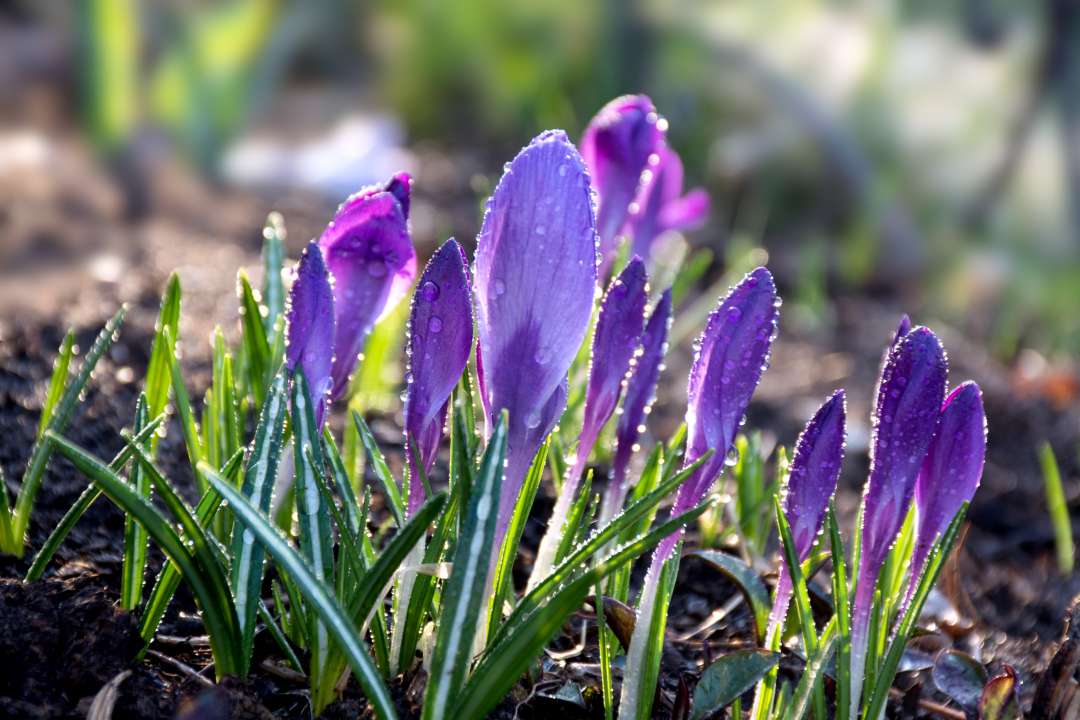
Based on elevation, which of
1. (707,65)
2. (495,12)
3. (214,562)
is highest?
(495,12)

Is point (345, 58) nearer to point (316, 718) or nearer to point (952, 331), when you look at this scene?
point (952, 331)

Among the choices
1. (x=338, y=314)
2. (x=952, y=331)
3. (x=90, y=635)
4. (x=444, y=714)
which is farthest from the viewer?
(x=952, y=331)

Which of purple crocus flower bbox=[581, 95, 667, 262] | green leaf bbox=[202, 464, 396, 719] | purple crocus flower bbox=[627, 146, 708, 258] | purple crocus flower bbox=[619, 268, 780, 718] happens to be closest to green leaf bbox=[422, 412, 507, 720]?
green leaf bbox=[202, 464, 396, 719]

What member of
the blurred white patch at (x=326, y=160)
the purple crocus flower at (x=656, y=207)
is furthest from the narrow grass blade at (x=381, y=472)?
the blurred white patch at (x=326, y=160)

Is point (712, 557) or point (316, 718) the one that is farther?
point (712, 557)

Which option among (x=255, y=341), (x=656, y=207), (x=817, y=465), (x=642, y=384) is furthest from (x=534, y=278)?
(x=656, y=207)

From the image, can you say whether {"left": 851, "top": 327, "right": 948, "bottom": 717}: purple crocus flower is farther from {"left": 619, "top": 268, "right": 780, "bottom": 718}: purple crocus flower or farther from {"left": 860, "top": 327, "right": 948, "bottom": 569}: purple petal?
{"left": 619, "top": 268, "right": 780, "bottom": 718}: purple crocus flower

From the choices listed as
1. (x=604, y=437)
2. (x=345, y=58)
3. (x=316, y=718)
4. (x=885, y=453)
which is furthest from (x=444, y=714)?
(x=345, y=58)
